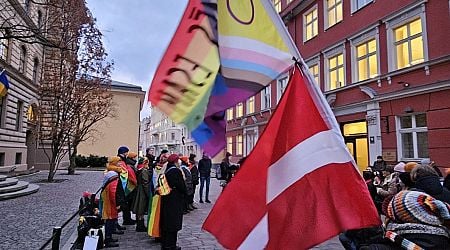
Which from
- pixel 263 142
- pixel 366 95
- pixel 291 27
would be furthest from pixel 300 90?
pixel 291 27

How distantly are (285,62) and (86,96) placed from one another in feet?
79.0

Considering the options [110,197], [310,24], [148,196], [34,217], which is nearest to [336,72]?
[310,24]

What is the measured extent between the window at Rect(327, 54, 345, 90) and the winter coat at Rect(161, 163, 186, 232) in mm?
13884

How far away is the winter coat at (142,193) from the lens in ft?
29.3

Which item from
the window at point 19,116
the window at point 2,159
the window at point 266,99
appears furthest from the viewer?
the window at point 266,99

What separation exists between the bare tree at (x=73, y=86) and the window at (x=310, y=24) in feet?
44.5

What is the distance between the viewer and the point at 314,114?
101 inches

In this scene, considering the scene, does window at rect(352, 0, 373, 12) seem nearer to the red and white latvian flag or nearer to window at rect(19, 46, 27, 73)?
the red and white latvian flag

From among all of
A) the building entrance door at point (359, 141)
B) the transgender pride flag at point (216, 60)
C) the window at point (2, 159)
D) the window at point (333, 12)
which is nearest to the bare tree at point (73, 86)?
the window at point (2, 159)

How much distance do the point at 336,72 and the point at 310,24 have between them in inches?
190

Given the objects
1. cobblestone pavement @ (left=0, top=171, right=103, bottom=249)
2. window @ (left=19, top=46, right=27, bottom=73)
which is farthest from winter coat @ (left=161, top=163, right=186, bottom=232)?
window @ (left=19, top=46, right=27, bottom=73)

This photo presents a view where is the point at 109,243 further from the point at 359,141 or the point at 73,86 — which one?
the point at 73,86

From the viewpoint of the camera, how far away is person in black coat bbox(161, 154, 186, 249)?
6.85 meters

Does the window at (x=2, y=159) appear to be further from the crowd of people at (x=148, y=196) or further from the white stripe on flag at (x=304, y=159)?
the white stripe on flag at (x=304, y=159)
